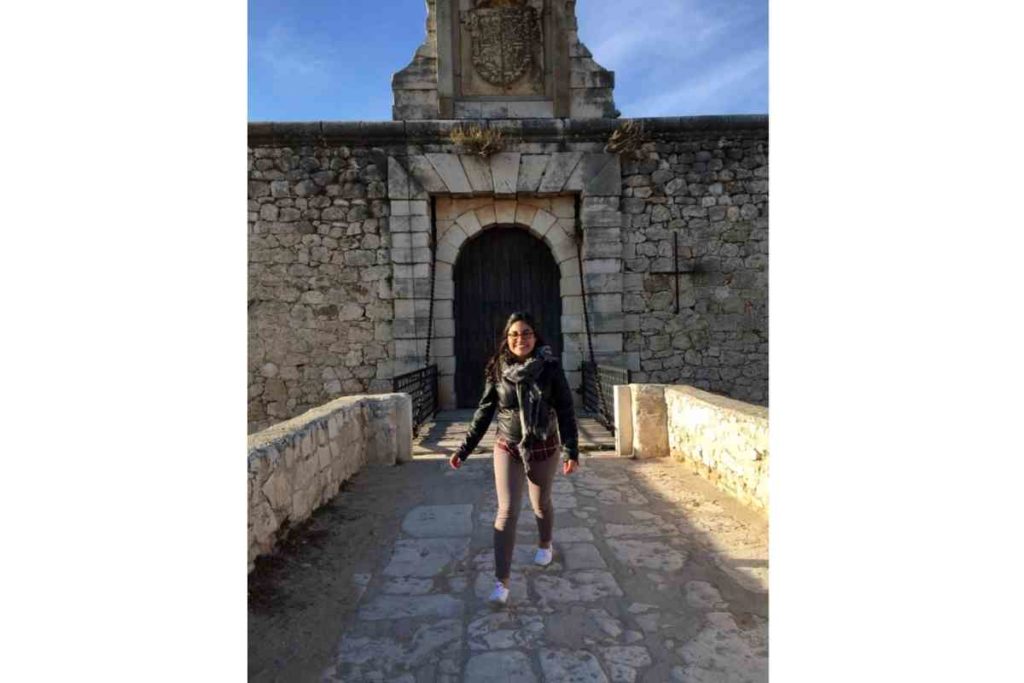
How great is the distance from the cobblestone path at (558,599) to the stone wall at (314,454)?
24cm

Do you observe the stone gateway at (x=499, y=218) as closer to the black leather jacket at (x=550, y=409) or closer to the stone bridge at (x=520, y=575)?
the stone bridge at (x=520, y=575)

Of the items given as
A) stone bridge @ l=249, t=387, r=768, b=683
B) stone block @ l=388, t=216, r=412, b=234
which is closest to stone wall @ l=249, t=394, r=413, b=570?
stone bridge @ l=249, t=387, r=768, b=683

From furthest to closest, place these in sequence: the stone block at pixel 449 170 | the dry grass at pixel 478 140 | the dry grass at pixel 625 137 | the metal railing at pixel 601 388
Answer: the stone block at pixel 449 170 < the dry grass at pixel 625 137 < the dry grass at pixel 478 140 < the metal railing at pixel 601 388

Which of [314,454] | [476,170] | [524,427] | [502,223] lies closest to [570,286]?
[502,223]

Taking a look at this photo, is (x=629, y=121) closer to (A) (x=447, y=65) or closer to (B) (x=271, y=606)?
(A) (x=447, y=65)

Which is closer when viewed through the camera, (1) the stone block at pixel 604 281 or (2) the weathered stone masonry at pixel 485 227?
(2) the weathered stone masonry at pixel 485 227

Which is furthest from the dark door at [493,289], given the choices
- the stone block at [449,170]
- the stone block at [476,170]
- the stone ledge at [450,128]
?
the stone ledge at [450,128]

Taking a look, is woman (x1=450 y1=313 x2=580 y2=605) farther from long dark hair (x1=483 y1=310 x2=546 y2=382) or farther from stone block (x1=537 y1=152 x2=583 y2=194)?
stone block (x1=537 y1=152 x2=583 y2=194)

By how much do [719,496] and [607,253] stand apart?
4467mm

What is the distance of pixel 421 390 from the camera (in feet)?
21.9

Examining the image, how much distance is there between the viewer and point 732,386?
774 centimetres

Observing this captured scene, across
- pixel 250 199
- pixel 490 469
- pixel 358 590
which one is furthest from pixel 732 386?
pixel 250 199

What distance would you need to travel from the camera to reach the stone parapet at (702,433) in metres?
3.33

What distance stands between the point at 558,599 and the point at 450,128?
255 inches
